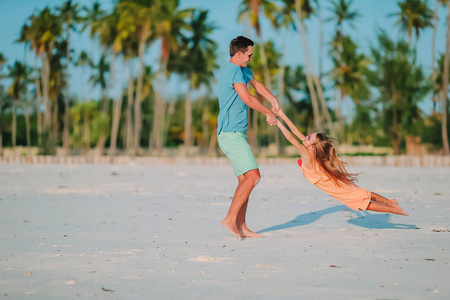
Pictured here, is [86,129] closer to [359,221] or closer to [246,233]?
[359,221]

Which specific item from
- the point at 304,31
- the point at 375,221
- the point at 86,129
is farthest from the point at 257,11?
the point at 375,221

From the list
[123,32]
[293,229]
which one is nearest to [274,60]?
[123,32]

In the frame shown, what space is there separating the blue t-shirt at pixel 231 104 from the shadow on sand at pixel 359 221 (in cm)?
140

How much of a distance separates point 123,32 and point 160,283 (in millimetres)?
45829

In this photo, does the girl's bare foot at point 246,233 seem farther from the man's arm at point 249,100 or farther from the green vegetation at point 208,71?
the green vegetation at point 208,71

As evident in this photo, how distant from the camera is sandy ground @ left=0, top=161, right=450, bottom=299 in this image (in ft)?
13.1

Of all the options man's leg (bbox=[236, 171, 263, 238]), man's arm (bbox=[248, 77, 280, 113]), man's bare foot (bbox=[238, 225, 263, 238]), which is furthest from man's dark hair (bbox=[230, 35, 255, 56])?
man's bare foot (bbox=[238, 225, 263, 238])

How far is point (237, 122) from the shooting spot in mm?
6137

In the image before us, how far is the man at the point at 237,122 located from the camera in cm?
607

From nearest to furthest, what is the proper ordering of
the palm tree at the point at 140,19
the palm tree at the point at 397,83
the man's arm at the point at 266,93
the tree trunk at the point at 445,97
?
the man's arm at the point at 266,93, the tree trunk at the point at 445,97, the palm tree at the point at 397,83, the palm tree at the point at 140,19

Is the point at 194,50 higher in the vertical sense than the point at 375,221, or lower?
higher

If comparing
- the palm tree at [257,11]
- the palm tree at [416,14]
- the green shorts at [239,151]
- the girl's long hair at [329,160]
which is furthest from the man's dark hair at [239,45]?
the palm tree at [416,14]

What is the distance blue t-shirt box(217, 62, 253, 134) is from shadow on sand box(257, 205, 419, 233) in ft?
4.61

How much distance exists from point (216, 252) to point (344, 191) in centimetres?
160
